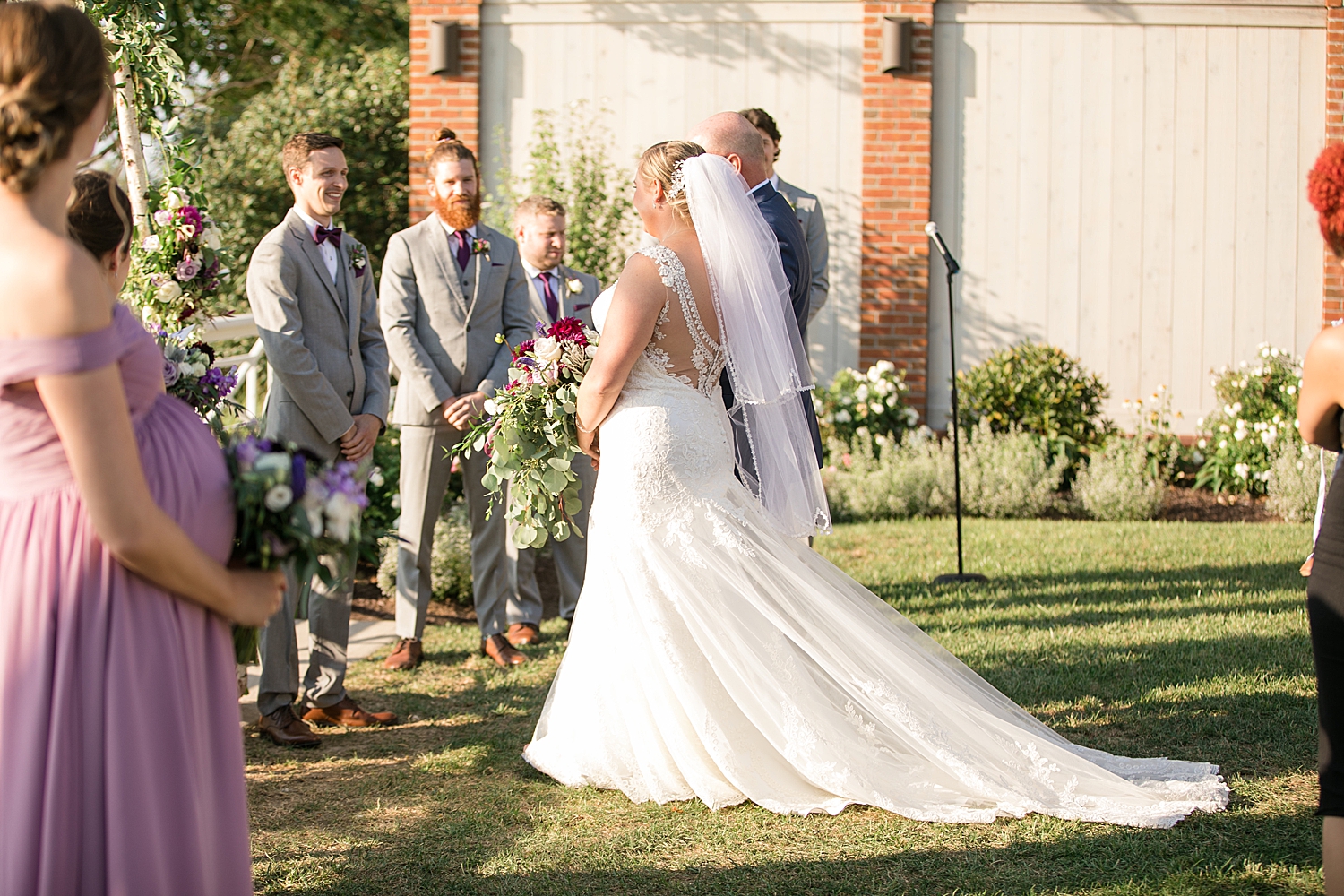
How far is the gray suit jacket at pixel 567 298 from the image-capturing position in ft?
22.0

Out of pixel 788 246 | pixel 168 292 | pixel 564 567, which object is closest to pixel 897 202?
pixel 564 567

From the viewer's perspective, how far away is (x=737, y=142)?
14.9 feet

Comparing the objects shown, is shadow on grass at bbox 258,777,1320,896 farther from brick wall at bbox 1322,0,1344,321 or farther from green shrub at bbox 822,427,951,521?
brick wall at bbox 1322,0,1344,321

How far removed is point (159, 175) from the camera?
16.7 ft

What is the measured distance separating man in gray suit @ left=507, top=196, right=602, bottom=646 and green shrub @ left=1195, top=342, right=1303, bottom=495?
19.4ft

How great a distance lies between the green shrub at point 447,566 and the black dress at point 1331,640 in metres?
5.14

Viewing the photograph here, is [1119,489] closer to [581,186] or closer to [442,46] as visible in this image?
[581,186]

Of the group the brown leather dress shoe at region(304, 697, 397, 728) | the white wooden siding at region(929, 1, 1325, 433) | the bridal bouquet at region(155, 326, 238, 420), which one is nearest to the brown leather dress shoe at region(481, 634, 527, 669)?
the brown leather dress shoe at region(304, 697, 397, 728)

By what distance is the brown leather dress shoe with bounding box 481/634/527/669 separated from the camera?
5.80 metres

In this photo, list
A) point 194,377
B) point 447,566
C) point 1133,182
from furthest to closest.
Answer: point 1133,182
point 447,566
point 194,377

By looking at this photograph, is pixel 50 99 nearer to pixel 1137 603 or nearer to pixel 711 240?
pixel 711 240

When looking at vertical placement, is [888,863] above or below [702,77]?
below

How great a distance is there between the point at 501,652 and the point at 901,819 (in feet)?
8.66

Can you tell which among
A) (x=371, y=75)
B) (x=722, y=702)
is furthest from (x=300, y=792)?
(x=371, y=75)
